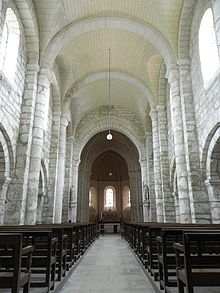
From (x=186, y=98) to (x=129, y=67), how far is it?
5.58 metres

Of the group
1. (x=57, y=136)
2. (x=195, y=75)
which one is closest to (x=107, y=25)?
(x=195, y=75)

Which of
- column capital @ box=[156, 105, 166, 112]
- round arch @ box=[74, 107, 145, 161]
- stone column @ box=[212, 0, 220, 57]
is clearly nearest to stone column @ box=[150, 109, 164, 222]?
column capital @ box=[156, 105, 166, 112]

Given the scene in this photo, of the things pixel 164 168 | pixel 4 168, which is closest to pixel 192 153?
pixel 164 168

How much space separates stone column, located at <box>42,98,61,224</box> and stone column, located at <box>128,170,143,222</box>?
10.6 metres

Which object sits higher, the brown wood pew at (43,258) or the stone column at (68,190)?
the stone column at (68,190)

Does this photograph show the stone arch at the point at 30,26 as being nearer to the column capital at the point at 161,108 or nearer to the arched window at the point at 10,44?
the arched window at the point at 10,44

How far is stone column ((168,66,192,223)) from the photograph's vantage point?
7.30 meters

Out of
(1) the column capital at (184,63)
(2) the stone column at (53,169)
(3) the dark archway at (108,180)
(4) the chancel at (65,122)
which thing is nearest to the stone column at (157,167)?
(4) the chancel at (65,122)

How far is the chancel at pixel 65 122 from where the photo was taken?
342 centimetres

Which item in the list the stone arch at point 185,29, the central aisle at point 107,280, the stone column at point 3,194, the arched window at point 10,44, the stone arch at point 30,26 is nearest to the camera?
the central aisle at point 107,280

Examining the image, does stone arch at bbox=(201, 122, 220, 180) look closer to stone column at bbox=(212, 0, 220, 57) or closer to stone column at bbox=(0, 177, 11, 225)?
stone column at bbox=(212, 0, 220, 57)

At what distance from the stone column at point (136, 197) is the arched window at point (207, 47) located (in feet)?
47.8

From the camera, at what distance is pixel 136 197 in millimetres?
21453

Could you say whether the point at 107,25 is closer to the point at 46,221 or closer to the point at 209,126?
the point at 209,126
